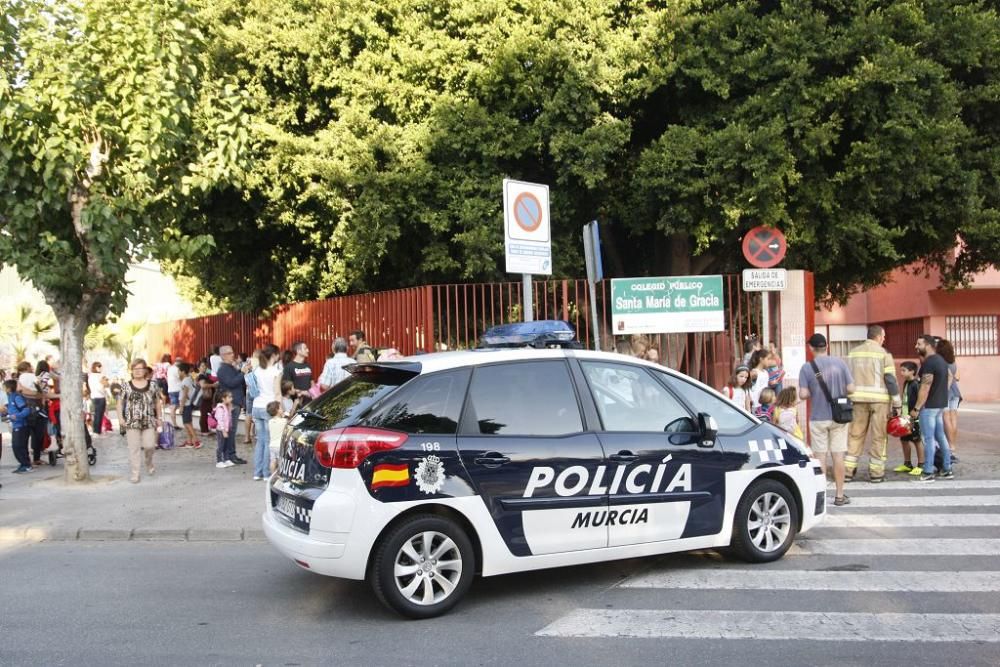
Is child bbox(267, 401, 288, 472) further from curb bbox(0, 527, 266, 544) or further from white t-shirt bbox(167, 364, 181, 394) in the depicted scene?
white t-shirt bbox(167, 364, 181, 394)

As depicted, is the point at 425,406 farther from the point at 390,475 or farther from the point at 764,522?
the point at 764,522

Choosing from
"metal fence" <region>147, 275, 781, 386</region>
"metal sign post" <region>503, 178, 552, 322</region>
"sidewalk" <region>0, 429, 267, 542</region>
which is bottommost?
"sidewalk" <region>0, 429, 267, 542</region>

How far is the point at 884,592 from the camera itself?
5.92 meters

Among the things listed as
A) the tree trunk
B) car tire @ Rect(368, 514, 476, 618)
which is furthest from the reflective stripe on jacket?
the tree trunk

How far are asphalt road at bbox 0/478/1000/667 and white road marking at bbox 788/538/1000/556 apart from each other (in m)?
0.03

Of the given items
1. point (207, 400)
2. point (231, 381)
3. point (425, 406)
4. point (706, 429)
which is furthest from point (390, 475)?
point (207, 400)

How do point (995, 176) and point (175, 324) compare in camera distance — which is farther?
point (175, 324)

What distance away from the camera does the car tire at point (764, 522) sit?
6527 mm

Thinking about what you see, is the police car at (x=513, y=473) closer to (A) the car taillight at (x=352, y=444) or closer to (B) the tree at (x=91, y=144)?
(A) the car taillight at (x=352, y=444)

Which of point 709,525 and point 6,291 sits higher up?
point 6,291

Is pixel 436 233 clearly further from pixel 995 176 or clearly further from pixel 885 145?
pixel 995 176

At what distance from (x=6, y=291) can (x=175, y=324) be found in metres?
Result: 38.8

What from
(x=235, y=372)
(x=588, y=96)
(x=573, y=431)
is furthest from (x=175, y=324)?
(x=573, y=431)

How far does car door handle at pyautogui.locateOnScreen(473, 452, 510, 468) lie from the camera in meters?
5.60
